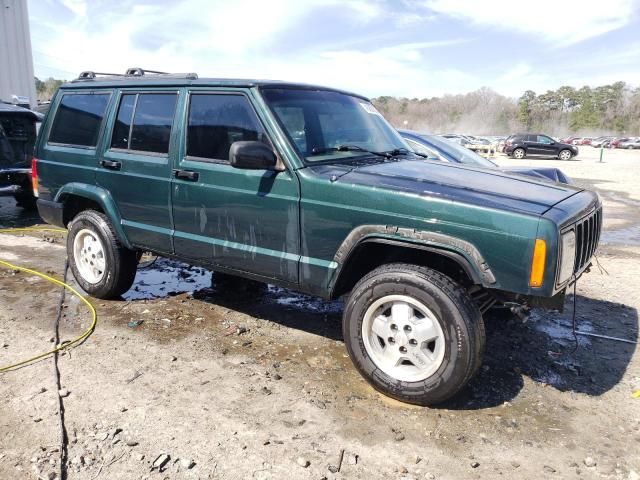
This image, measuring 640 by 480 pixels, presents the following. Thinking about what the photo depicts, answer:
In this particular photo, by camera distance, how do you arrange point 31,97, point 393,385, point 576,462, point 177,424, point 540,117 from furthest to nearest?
point 540,117, point 31,97, point 393,385, point 177,424, point 576,462

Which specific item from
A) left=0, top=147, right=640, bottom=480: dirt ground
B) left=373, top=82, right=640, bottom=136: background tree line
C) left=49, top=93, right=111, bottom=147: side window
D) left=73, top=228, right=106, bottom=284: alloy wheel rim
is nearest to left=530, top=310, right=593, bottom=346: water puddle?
left=0, top=147, right=640, bottom=480: dirt ground

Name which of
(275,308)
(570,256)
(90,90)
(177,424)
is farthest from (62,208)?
(570,256)

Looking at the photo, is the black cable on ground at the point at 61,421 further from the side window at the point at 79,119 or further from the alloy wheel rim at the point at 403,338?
the alloy wheel rim at the point at 403,338

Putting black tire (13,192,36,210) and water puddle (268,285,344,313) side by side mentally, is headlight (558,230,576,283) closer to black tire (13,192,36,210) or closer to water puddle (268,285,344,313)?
water puddle (268,285,344,313)

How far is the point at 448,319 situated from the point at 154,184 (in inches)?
102

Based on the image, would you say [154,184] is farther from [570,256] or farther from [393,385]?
[570,256]

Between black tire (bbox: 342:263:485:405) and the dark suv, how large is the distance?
103ft

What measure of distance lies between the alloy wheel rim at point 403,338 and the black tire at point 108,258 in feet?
8.46

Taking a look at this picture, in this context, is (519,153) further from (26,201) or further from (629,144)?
(26,201)

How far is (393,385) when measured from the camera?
3.22 m

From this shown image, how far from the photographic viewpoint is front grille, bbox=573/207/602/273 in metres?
3.18

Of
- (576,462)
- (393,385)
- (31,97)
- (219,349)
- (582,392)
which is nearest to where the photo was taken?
(576,462)

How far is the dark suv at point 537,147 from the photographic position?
31.6 metres

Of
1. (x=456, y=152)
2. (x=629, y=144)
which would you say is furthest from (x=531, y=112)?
(x=456, y=152)
